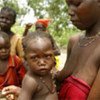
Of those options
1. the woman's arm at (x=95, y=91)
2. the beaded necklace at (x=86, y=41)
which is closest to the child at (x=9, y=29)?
the beaded necklace at (x=86, y=41)

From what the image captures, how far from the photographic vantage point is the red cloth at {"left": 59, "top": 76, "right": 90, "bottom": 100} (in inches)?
79.0

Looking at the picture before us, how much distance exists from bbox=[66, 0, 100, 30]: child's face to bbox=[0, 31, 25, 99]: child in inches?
62.0

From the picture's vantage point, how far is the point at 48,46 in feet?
7.61

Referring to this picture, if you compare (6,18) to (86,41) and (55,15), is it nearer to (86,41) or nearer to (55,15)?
(86,41)

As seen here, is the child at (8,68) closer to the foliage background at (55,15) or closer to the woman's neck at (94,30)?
the woman's neck at (94,30)

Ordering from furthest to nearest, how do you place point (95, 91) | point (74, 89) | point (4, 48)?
1. point (4, 48)
2. point (74, 89)
3. point (95, 91)

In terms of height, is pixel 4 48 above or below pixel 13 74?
above

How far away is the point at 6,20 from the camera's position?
467cm

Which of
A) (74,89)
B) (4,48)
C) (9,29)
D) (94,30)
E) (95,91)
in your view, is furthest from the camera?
(9,29)

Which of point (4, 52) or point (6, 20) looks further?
point (6, 20)

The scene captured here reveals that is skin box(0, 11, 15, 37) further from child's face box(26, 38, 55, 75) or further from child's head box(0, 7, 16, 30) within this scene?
child's face box(26, 38, 55, 75)

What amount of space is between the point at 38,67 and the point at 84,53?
323mm

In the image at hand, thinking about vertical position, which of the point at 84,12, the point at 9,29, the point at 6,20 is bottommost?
the point at 9,29

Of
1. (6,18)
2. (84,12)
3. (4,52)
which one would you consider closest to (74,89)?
(84,12)
